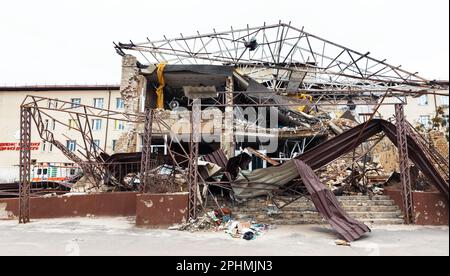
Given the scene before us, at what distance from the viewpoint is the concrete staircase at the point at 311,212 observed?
372 inches

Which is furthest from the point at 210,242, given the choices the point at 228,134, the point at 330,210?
the point at 228,134

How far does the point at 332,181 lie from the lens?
501 inches

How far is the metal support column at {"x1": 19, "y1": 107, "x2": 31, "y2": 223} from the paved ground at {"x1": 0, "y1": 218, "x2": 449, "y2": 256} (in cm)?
152

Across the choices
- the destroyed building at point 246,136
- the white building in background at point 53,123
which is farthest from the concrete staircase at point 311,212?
the white building in background at point 53,123

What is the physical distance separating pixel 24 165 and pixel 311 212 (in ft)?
31.0

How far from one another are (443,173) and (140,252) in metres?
7.78

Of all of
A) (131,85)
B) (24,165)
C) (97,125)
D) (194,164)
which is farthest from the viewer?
(97,125)

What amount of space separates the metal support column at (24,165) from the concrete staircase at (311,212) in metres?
6.94

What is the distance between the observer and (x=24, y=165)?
10.8m

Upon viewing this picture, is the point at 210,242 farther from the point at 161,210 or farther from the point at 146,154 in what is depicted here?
the point at 146,154

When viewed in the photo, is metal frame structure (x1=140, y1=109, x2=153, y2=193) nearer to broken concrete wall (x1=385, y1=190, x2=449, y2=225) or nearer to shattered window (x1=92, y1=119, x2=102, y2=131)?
broken concrete wall (x1=385, y1=190, x2=449, y2=225)

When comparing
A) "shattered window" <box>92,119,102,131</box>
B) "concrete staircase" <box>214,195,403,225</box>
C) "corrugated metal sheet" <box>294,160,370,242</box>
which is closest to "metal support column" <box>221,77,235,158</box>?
"concrete staircase" <box>214,195,403,225</box>

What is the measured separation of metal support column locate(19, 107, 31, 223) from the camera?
10727 millimetres
